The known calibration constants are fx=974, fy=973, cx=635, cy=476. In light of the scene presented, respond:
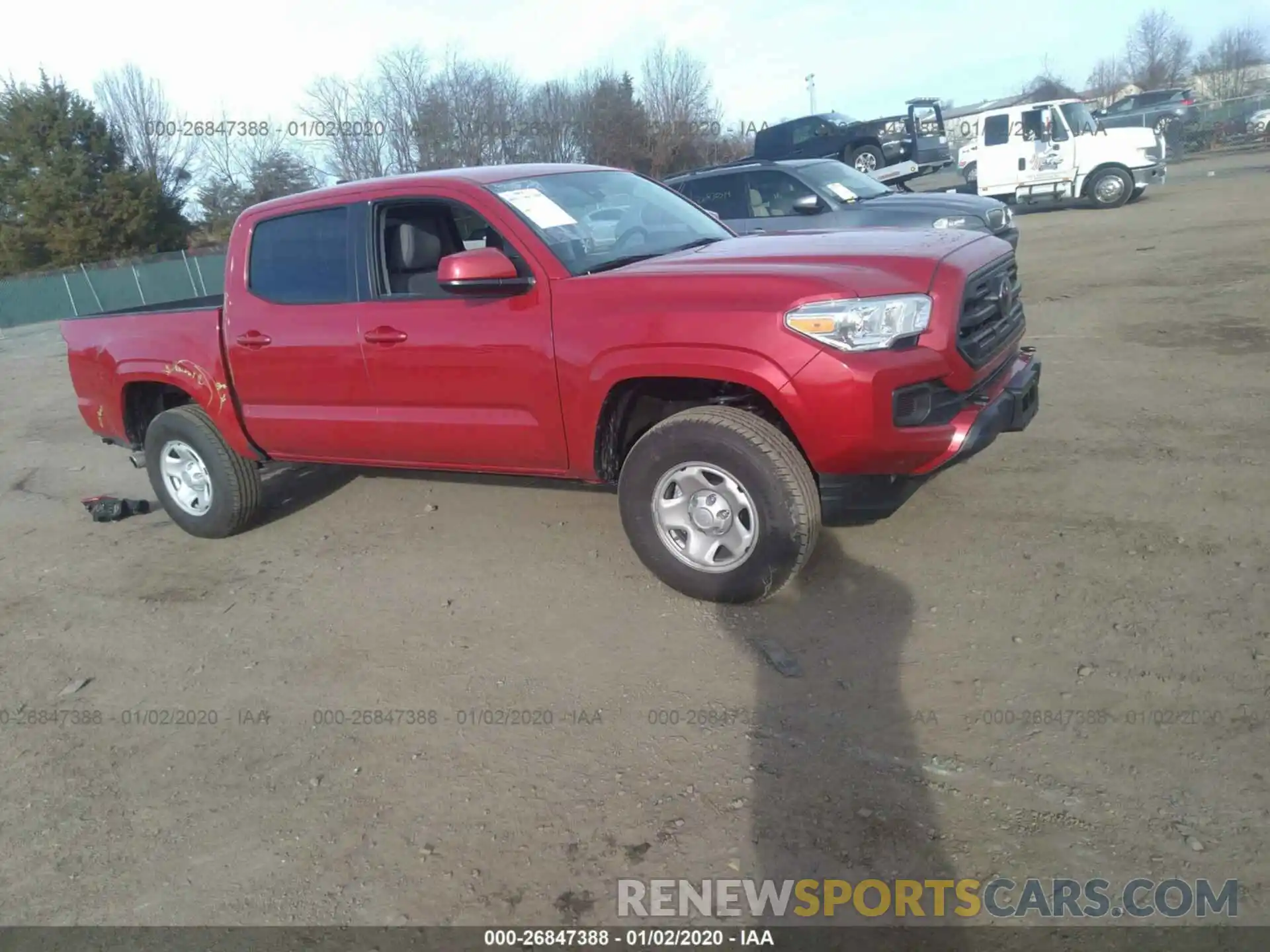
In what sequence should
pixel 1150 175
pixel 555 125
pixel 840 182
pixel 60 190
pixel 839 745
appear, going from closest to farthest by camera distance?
pixel 839 745, pixel 840 182, pixel 1150 175, pixel 555 125, pixel 60 190

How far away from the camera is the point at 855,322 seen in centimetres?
366

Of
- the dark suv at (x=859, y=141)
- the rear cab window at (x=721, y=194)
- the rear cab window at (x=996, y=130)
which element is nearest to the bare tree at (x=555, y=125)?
the dark suv at (x=859, y=141)

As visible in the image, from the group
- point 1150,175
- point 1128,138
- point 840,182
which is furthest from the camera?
point 1150,175

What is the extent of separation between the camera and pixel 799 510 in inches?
151

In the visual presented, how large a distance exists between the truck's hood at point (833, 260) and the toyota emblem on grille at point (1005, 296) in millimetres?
245

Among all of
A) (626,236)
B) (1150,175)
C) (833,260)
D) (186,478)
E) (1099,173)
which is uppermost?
(1099,173)

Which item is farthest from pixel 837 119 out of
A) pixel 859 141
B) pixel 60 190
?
pixel 60 190

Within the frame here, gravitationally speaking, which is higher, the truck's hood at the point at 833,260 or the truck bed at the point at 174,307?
the truck bed at the point at 174,307

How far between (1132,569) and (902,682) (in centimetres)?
129

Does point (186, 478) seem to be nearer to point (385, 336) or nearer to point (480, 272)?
point (385, 336)

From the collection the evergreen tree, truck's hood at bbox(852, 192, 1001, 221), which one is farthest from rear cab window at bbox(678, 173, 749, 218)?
the evergreen tree

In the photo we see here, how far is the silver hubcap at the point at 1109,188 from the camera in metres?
19.5

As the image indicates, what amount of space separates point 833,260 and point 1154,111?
35.0 meters

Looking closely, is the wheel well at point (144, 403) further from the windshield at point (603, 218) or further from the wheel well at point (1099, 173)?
the wheel well at point (1099, 173)
